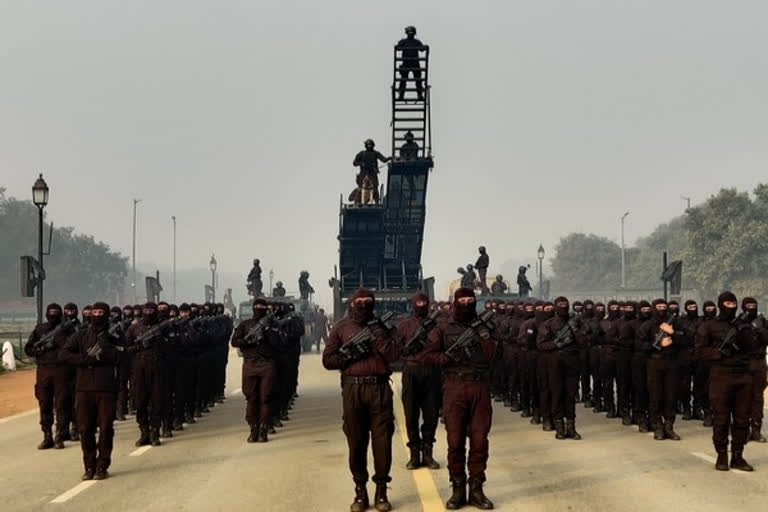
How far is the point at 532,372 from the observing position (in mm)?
16000

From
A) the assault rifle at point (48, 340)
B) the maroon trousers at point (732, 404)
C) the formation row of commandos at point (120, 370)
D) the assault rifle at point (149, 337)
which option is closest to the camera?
the formation row of commandos at point (120, 370)

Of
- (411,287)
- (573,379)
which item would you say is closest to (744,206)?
(411,287)

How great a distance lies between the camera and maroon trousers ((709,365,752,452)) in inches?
431

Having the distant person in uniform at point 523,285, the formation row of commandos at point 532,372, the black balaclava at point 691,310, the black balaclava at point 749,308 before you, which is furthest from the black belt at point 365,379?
the distant person in uniform at point 523,285

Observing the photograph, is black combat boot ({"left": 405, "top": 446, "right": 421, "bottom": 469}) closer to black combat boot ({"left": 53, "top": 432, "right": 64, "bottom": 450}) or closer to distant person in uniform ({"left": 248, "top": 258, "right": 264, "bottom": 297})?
black combat boot ({"left": 53, "top": 432, "right": 64, "bottom": 450})

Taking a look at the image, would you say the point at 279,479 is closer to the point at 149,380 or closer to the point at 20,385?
the point at 149,380

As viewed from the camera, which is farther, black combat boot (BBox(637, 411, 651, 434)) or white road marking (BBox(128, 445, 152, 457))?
black combat boot (BBox(637, 411, 651, 434))

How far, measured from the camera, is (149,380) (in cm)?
1346

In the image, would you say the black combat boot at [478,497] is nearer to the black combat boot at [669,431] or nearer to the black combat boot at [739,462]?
the black combat boot at [739,462]

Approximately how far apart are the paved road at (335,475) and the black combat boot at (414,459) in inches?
8.2

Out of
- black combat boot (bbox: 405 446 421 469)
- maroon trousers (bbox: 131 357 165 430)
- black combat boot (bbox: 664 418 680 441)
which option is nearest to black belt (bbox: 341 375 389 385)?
black combat boot (bbox: 405 446 421 469)

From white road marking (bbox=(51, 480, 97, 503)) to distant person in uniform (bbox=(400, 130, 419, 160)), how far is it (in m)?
16.0

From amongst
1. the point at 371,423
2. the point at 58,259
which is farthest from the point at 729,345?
the point at 58,259

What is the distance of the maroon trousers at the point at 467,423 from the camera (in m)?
8.91
